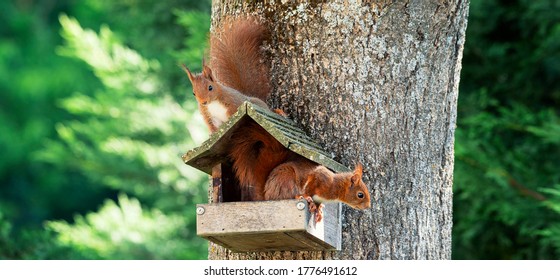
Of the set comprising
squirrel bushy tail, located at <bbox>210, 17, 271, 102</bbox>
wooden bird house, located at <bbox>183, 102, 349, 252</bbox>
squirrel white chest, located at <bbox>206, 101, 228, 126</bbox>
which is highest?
squirrel bushy tail, located at <bbox>210, 17, 271, 102</bbox>

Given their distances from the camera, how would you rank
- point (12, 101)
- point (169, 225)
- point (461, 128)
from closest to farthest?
point (461, 128)
point (169, 225)
point (12, 101)

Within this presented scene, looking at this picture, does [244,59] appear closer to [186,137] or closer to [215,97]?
[215,97]

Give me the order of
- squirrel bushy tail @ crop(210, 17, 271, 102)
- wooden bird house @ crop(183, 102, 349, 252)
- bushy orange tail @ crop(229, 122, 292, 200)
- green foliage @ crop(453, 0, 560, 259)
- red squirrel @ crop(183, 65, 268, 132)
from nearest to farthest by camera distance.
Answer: wooden bird house @ crop(183, 102, 349, 252) < bushy orange tail @ crop(229, 122, 292, 200) < red squirrel @ crop(183, 65, 268, 132) < squirrel bushy tail @ crop(210, 17, 271, 102) < green foliage @ crop(453, 0, 560, 259)

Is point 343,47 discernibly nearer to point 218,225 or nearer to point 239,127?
point 239,127

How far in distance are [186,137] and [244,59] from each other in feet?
15.9

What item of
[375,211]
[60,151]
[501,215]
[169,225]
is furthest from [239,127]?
[60,151]

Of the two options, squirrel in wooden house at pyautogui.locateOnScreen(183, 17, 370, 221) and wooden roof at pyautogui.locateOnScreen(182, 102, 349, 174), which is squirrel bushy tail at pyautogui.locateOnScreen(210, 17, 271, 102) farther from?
wooden roof at pyautogui.locateOnScreen(182, 102, 349, 174)

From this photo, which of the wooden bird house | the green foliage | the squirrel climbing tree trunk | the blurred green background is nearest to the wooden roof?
the wooden bird house

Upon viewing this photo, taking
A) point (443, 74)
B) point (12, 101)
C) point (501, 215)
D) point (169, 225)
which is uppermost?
point (12, 101)

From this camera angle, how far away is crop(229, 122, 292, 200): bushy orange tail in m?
2.81

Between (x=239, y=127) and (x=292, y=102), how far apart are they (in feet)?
0.95

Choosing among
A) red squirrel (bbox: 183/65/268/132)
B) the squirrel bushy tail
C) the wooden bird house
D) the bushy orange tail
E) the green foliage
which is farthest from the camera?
the green foliage

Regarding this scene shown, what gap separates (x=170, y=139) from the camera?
800 cm

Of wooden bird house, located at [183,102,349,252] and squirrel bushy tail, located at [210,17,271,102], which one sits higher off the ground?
squirrel bushy tail, located at [210,17,271,102]
